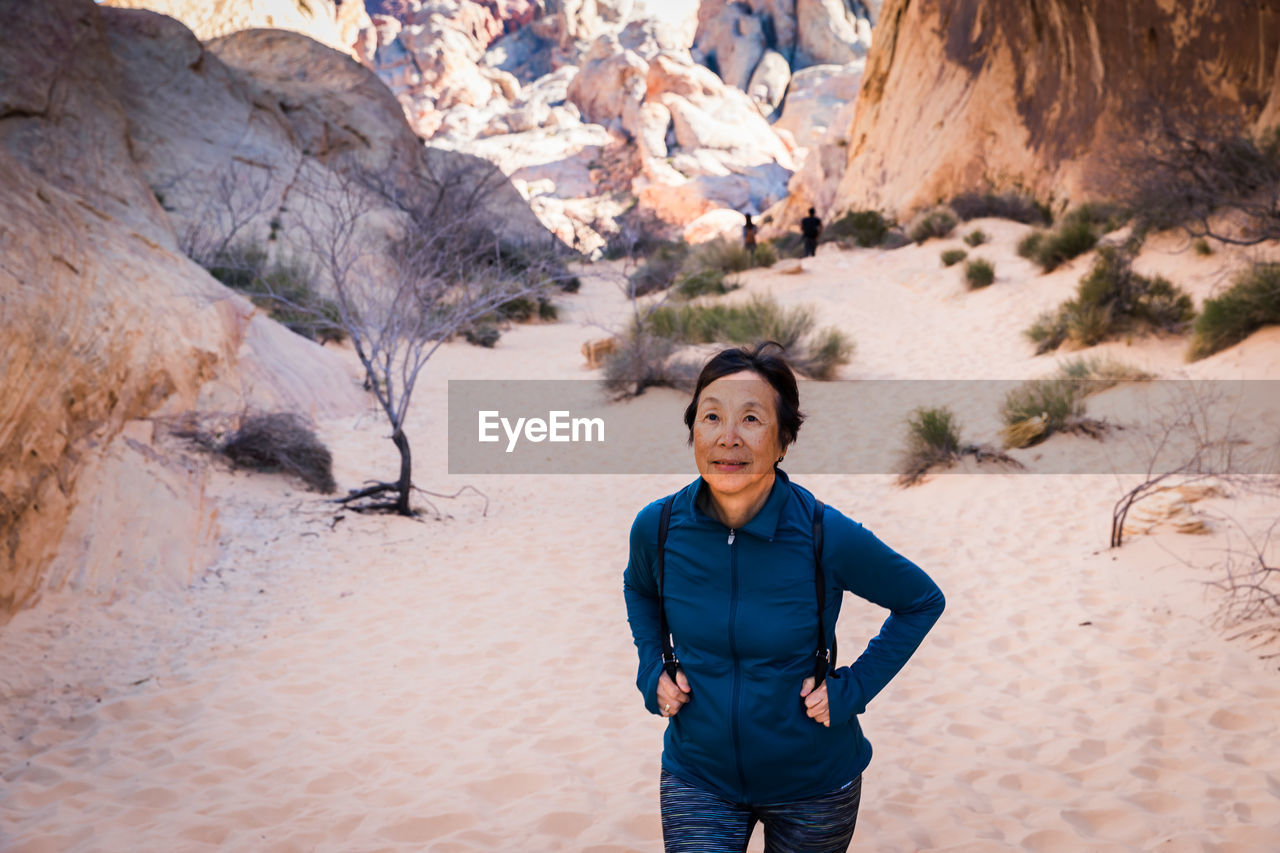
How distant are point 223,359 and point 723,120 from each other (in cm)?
5312

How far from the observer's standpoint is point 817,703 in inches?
62.5

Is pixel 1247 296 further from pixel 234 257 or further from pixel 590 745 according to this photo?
pixel 234 257

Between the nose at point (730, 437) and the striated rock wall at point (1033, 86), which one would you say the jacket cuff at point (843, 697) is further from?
the striated rock wall at point (1033, 86)

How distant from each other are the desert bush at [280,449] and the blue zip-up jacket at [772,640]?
6590 millimetres

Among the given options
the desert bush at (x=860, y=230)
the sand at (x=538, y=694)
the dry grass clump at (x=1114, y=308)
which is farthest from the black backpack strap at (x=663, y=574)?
the desert bush at (x=860, y=230)

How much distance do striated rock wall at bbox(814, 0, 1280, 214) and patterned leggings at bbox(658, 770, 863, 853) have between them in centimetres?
1319

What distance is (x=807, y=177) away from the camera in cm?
3247

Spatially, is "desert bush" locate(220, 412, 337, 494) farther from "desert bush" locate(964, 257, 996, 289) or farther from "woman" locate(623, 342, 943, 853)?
"desert bush" locate(964, 257, 996, 289)

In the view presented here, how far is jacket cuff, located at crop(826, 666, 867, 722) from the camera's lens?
1.60 m

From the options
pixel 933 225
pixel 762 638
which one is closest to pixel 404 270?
pixel 762 638

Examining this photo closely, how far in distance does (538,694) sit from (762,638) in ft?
9.82

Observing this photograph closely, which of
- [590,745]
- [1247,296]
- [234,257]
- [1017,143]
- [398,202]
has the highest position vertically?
[1017,143]

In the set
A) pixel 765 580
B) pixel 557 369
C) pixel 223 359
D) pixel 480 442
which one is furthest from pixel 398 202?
pixel 765 580

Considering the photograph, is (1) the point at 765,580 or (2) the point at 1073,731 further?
(2) the point at 1073,731
